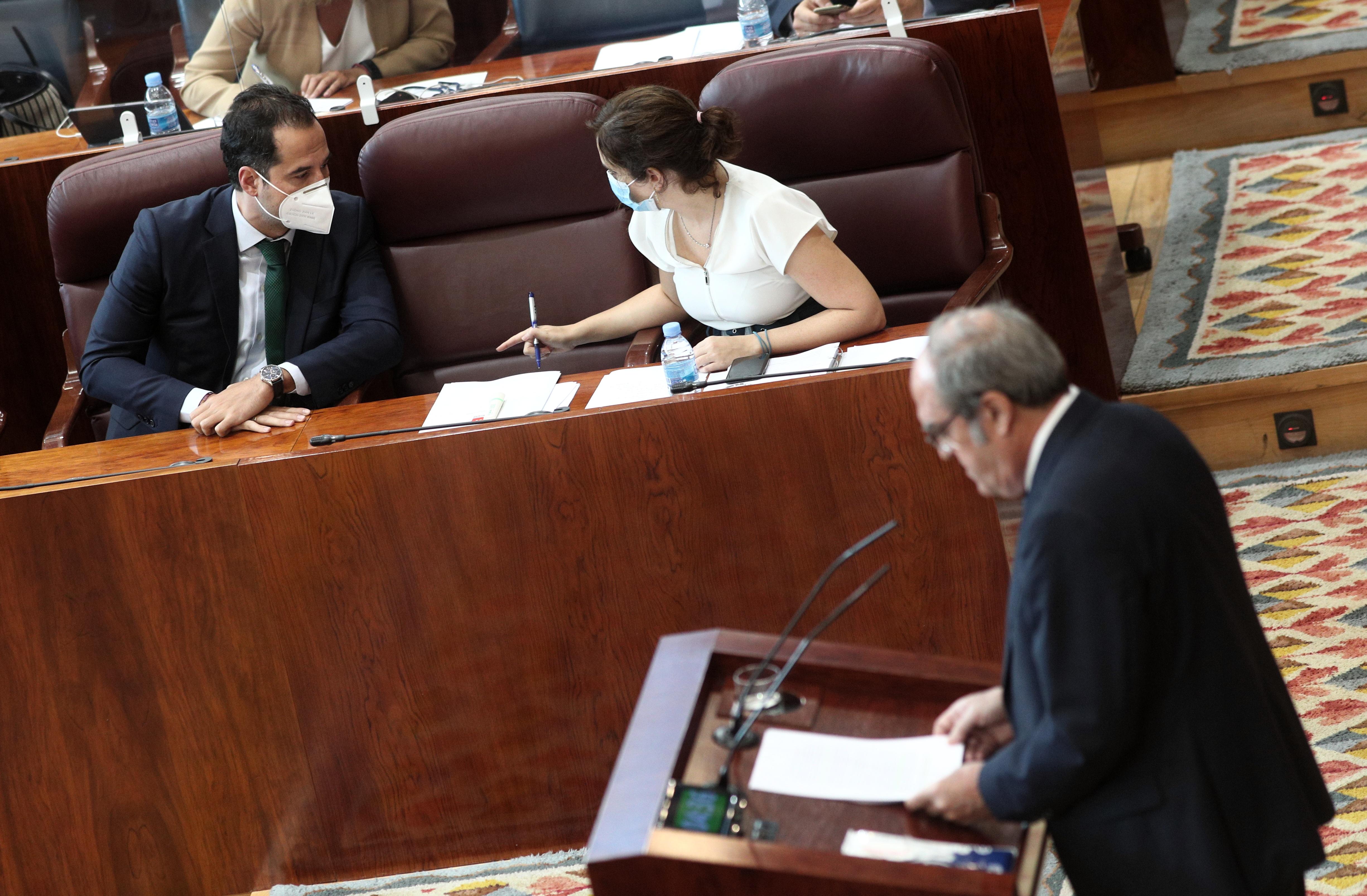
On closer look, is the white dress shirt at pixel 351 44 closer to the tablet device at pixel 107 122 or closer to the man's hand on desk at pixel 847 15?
the tablet device at pixel 107 122

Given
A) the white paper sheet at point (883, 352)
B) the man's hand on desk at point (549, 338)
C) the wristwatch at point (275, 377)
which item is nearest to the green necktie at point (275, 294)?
the wristwatch at point (275, 377)

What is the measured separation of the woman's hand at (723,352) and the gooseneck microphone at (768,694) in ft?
2.92

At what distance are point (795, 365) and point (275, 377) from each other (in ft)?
3.25

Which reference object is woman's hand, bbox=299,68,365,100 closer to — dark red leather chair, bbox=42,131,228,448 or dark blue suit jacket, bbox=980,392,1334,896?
dark red leather chair, bbox=42,131,228,448

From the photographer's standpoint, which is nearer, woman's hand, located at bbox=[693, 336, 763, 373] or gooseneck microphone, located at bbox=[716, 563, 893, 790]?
gooseneck microphone, located at bbox=[716, 563, 893, 790]

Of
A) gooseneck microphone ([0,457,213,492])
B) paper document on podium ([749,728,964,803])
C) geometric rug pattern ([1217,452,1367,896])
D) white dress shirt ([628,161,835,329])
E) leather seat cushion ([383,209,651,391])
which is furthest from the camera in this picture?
leather seat cushion ([383,209,651,391])

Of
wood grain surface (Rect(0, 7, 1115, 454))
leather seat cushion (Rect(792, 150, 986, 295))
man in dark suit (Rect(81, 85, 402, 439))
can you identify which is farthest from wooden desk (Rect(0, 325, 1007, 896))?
wood grain surface (Rect(0, 7, 1115, 454))

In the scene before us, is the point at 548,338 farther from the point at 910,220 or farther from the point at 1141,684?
the point at 1141,684

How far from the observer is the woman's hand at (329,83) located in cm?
333

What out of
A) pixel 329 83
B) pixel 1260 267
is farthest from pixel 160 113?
pixel 1260 267

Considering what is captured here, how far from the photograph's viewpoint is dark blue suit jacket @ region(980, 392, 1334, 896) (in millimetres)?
1282

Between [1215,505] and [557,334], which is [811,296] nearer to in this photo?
[557,334]

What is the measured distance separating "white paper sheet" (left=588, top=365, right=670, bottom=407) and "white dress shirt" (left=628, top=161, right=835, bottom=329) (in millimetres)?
273

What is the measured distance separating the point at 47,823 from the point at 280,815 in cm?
40
